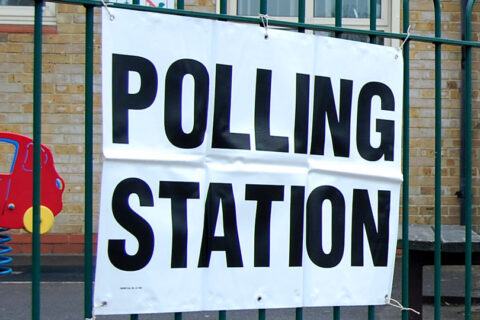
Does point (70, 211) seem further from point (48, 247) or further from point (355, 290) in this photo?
point (355, 290)

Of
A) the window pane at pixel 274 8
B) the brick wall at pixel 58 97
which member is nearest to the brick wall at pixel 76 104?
the brick wall at pixel 58 97

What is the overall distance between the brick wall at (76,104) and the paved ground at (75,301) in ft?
2.59

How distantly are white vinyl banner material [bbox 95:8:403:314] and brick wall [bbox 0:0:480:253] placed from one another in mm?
5447

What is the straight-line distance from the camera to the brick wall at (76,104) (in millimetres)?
7859

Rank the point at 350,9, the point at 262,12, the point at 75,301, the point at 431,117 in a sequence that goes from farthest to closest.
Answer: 1. the point at 350,9
2. the point at 431,117
3. the point at 75,301
4. the point at 262,12

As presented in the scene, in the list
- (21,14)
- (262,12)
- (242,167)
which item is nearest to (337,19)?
(262,12)

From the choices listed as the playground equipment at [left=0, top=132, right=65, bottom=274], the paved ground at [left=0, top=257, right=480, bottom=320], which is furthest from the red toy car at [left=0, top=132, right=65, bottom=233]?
the paved ground at [left=0, top=257, right=480, bottom=320]

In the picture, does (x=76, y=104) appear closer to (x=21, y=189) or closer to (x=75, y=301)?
(x=75, y=301)

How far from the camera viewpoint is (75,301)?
586 centimetres

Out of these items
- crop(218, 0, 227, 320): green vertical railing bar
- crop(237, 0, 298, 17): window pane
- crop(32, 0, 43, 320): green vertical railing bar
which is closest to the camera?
crop(32, 0, 43, 320): green vertical railing bar

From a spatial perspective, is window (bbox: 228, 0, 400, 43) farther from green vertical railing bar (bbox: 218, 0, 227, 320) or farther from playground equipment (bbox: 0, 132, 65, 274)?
green vertical railing bar (bbox: 218, 0, 227, 320)

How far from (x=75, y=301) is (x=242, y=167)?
12.5 ft

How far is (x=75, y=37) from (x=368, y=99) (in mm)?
5712

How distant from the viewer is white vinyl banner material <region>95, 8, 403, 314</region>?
2.31m
